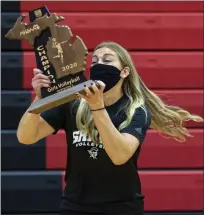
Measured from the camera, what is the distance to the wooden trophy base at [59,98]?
202 cm

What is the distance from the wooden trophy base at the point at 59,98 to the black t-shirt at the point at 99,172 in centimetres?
25

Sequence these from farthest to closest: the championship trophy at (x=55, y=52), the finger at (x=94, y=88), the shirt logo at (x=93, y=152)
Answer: the shirt logo at (x=93, y=152) → the championship trophy at (x=55, y=52) → the finger at (x=94, y=88)

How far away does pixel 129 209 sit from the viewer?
7.51 ft

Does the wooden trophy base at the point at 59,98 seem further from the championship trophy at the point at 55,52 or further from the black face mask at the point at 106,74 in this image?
the black face mask at the point at 106,74

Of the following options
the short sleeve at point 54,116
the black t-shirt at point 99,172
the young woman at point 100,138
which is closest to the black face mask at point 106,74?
the young woman at point 100,138

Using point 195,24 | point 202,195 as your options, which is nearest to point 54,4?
point 195,24

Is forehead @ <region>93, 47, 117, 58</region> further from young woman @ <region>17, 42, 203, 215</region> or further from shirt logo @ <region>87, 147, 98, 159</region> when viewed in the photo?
shirt logo @ <region>87, 147, 98, 159</region>

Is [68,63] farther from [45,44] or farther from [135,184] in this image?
[135,184]

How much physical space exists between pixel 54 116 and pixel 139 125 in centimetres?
36

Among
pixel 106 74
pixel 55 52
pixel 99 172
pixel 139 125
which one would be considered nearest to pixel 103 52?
pixel 106 74

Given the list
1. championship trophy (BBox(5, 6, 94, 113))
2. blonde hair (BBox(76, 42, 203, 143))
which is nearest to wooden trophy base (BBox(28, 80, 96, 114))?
championship trophy (BBox(5, 6, 94, 113))

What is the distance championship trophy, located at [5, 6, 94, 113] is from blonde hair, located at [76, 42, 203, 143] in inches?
7.6

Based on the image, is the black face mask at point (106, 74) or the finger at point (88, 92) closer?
the finger at point (88, 92)

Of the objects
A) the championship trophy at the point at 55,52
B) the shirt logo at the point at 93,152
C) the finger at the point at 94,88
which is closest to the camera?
the finger at the point at 94,88
